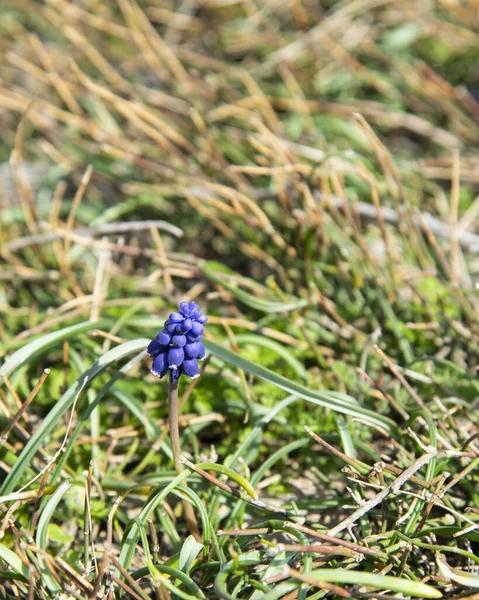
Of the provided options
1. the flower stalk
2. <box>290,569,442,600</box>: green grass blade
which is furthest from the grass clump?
the flower stalk

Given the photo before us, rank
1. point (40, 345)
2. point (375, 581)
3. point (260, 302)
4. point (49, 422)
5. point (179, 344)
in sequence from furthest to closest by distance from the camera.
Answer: point (260, 302), point (40, 345), point (49, 422), point (179, 344), point (375, 581)

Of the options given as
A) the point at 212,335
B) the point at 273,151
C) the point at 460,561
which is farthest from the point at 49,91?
the point at 460,561

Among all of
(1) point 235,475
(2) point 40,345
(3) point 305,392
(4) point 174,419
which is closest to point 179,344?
(4) point 174,419

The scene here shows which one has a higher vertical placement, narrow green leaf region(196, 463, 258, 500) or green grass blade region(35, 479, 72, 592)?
narrow green leaf region(196, 463, 258, 500)

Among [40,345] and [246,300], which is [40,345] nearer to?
[40,345]

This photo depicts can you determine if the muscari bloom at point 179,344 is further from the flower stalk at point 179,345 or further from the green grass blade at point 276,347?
the green grass blade at point 276,347

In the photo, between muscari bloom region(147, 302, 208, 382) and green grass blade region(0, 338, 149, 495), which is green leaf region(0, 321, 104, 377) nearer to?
green grass blade region(0, 338, 149, 495)

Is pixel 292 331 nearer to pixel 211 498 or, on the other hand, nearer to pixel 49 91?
pixel 211 498
